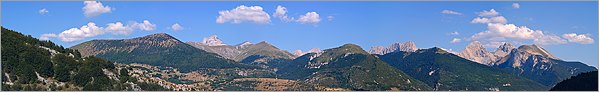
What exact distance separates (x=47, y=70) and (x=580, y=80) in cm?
10522

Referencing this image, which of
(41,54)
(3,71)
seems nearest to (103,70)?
(41,54)

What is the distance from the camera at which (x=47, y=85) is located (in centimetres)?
9975

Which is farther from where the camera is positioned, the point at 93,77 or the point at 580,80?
the point at 580,80

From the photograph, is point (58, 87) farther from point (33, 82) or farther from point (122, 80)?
point (122, 80)

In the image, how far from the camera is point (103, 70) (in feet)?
371

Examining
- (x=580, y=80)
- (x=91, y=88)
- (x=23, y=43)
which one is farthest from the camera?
(x=580, y=80)

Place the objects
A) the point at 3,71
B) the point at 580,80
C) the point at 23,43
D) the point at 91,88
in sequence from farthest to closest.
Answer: the point at 580,80 → the point at 23,43 → the point at 91,88 → the point at 3,71

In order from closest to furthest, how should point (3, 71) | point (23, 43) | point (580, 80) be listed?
point (3, 71) → point (23, 43) → point (580, 80)

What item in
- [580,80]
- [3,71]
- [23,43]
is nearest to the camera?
[3,71]

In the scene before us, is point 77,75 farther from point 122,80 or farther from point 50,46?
point 50,46

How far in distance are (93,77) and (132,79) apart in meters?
11.3

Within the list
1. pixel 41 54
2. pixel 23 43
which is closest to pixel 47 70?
pixel 41 54

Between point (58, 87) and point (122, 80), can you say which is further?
point (122, 80)

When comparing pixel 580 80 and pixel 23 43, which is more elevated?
pixel 23 43
